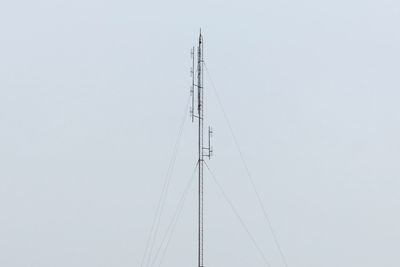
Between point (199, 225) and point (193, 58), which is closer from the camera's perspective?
point (199, 225)

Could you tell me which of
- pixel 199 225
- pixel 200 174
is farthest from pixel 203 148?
pixel 199 225

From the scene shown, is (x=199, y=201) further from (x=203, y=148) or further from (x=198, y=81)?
(x=198, y=81)

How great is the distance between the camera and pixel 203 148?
92.9 ft

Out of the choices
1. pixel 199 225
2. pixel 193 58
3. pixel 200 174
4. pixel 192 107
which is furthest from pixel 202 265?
pixel 193 58

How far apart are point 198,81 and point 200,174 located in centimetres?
385

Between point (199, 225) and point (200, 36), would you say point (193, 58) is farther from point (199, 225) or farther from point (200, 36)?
point (199, 225)

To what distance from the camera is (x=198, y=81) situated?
2891cm

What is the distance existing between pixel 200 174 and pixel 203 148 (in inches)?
42.6

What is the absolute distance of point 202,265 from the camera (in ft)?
89.5

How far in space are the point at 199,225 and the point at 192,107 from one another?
4844 mm

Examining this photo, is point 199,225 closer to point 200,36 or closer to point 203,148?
point 203,148

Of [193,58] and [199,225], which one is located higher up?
[193,58]

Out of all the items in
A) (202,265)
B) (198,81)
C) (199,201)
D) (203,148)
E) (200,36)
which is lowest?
(202,265)

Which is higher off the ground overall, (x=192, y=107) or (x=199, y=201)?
(x=192, y=107)
